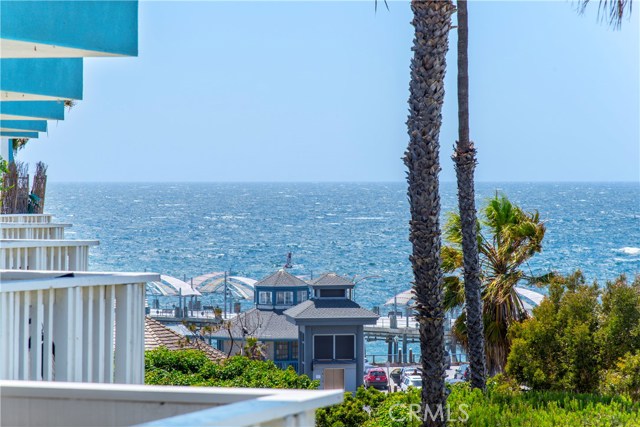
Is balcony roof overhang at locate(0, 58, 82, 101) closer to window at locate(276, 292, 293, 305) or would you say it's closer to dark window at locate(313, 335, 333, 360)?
dark window at locate(313, 335, 333, 360)

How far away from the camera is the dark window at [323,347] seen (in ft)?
123

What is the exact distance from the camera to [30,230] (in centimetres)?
1252

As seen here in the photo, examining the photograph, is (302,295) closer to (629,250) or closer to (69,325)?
(69,325)

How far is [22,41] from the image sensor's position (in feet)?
27.4

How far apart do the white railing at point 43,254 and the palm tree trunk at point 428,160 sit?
3.72 m

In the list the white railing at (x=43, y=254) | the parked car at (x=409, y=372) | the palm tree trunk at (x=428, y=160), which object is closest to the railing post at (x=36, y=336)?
the white railing at (x=43, y=254)

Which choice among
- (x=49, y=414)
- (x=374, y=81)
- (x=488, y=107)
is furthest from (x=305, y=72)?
(x=49, y=414)

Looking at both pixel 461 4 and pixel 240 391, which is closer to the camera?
pixel 240 391

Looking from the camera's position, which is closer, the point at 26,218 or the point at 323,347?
the point at 26,218

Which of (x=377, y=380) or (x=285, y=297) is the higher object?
(x=285, y=297)

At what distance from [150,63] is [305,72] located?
80.2ft

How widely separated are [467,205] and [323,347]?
22.2 metres

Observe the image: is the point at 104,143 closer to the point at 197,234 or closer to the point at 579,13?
the point at 197,234

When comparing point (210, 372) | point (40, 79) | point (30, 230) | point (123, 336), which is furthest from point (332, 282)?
point (123, 336)
